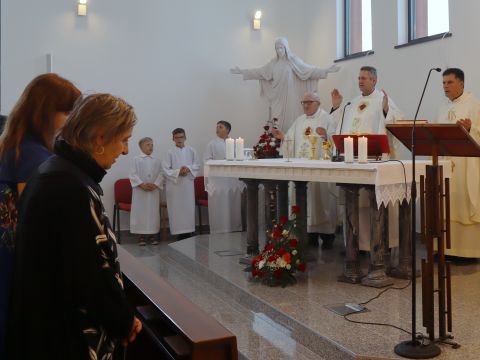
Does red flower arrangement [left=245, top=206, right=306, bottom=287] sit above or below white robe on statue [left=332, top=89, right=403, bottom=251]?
below

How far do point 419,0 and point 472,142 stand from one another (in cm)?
505

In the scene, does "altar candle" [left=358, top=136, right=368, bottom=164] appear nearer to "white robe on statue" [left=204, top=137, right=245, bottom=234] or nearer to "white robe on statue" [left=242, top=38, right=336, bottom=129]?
"white robe on statue" [left=204, top=137, right=245, bottom=234]

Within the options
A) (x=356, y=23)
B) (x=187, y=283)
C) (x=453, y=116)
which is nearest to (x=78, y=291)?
(x=187, y=283)

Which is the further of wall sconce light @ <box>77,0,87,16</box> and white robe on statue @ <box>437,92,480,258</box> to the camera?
wall sconce light @ <box>77,0,87,16</box>

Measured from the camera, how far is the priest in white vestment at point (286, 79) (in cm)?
903

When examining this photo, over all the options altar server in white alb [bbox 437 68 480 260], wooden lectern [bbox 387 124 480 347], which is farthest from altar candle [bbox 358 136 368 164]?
altar server in white alb [bbox 437 68 480 260]

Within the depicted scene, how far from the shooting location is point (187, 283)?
6.07m

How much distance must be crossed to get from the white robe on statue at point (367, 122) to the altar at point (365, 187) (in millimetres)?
482

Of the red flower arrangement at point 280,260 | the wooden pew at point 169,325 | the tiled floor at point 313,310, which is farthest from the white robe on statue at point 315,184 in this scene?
the wooden pew at point 169,325

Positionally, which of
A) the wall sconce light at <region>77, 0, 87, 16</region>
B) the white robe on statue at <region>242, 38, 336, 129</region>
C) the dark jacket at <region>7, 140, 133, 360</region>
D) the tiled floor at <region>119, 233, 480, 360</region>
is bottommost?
the tiled floor at <region>119, 233, 480, 360</region>

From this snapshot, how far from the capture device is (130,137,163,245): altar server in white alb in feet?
27.9

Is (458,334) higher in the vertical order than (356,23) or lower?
lower

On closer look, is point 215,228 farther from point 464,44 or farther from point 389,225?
point 464,44

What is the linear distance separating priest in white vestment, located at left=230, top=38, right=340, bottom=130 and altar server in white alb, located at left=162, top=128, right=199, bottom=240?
1.59 meters
